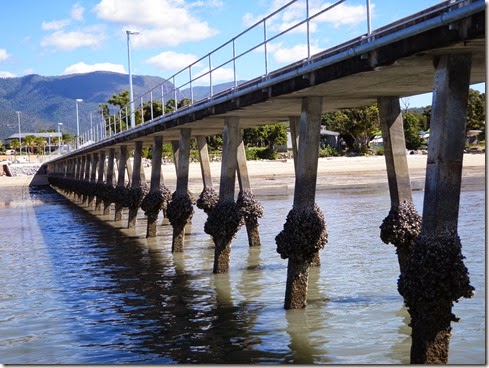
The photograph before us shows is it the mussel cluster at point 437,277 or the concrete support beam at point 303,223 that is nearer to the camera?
the mussel cluster at point 437,277

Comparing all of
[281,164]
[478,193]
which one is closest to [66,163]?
[281,164]

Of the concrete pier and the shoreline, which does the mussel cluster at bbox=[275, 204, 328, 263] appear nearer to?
the concrete pier

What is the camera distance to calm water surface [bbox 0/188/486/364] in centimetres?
1028

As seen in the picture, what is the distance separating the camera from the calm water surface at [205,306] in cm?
1028

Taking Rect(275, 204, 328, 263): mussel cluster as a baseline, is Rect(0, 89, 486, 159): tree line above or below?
above

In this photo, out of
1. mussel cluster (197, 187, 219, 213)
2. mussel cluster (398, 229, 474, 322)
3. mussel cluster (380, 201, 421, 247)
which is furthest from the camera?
mussel cluster (197, 187, 219, 213)

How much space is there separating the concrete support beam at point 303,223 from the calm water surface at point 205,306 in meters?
0.47

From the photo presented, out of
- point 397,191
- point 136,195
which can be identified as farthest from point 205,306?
point 136,195

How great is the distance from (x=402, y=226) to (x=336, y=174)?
47349mm

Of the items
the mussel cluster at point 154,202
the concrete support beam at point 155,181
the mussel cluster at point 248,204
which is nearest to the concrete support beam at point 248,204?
the mussel cluster at point 248,204

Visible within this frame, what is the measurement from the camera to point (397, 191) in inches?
498

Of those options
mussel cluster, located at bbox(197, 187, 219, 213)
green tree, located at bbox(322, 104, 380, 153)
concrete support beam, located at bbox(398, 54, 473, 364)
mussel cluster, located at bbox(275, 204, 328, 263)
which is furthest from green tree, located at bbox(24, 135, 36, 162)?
concrete support beam, located at bbox(398, 54, 473, 364)

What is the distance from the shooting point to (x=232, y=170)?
16.6 m

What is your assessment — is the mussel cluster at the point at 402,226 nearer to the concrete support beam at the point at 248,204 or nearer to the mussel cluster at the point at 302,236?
the mussel cluster at the point at 302,236
